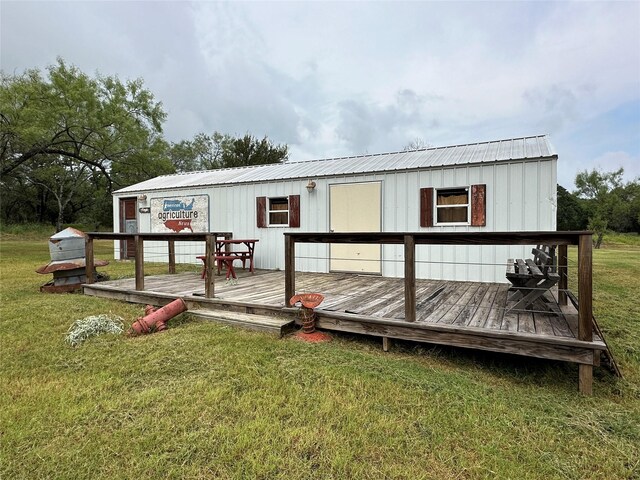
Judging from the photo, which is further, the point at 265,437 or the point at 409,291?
the point at 409,291

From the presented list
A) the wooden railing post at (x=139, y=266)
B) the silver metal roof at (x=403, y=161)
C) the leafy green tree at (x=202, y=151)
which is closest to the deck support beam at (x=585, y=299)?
the silver metal roof at (x=403, y=161)

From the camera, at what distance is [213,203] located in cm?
890

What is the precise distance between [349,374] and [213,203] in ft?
23.5

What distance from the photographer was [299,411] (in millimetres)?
2240

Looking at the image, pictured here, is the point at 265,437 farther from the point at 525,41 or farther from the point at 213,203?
the point at 525,41

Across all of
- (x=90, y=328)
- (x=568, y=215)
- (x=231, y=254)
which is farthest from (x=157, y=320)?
(x=568, y=215)

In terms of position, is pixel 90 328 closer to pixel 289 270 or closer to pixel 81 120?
pixel 289 270

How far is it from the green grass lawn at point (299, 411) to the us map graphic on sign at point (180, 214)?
224 inches

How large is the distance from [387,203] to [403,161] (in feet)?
3.66

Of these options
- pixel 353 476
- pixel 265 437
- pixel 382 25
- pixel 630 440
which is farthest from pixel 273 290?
pixel 382 25

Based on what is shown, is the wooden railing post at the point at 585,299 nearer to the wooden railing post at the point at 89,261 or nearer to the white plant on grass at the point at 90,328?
the white plant on grass at the point at 90,328

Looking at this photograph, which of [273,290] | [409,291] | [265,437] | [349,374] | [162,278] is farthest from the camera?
[162,278]

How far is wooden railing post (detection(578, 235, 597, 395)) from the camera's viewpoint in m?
2.51

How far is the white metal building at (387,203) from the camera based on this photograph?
5730 millimetres
